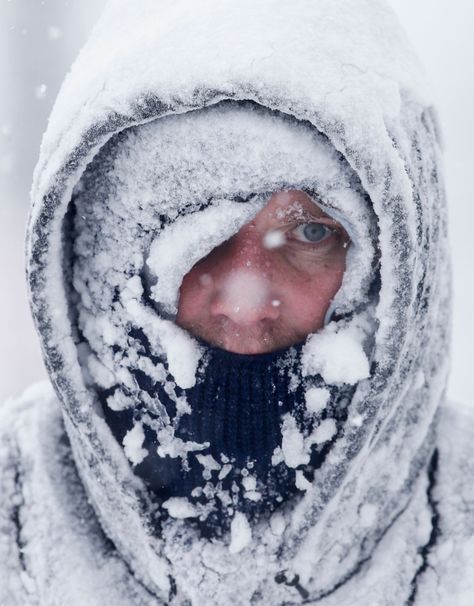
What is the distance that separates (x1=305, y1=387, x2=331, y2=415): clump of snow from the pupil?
288 mm

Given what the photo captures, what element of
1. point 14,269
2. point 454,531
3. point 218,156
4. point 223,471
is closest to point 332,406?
point 223,471

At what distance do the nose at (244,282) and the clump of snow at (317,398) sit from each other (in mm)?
160

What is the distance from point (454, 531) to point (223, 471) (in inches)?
18.4

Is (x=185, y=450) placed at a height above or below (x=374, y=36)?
below

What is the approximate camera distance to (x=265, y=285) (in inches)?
46.0

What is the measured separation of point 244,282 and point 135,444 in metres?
0.37

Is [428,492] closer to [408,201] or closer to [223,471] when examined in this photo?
[223,471]

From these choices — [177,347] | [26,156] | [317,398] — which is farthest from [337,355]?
[26,156]

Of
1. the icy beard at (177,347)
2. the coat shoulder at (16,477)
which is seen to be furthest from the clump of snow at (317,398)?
the coat shoulder at (16,477)

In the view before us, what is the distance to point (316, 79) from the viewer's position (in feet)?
3.06

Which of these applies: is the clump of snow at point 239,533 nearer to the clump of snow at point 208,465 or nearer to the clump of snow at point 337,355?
the clump of snow at point 208,465

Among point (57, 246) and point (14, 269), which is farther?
point (14, 269)

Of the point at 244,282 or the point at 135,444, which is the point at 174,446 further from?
the point at 244,282

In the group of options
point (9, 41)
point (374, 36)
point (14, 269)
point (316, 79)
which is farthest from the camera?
point (14, 269)
